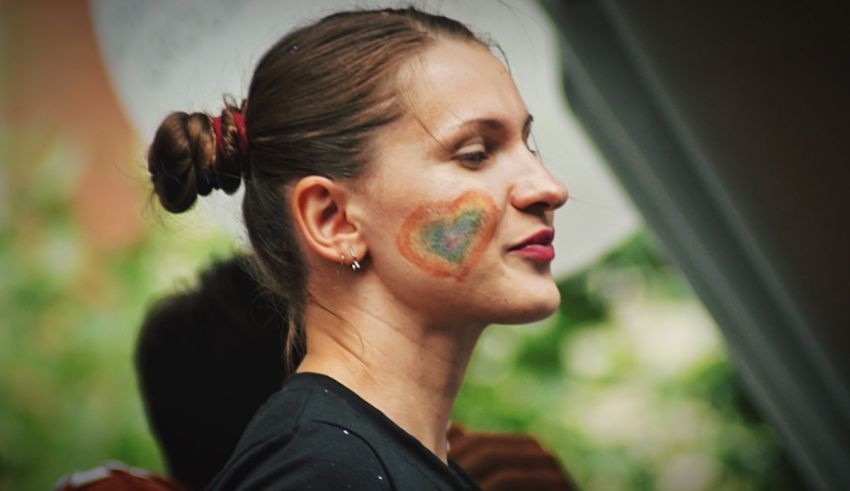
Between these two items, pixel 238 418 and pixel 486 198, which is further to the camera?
pixel 238 418

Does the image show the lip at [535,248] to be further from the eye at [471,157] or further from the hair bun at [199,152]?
the hair bun at [199,152]

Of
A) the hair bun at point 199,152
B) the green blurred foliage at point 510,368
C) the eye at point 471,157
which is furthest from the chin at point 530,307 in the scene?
the green blurred foliage at point 510,368

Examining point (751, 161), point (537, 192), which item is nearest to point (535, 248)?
point (537, 192)

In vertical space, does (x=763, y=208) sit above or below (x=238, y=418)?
above


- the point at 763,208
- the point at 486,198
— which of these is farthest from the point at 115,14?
the point at 763,208

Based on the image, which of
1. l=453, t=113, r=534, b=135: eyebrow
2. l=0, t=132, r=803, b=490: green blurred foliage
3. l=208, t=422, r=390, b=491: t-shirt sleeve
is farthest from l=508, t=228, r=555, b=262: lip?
l=0, t=132, r=803, b=490: green blurred foliage

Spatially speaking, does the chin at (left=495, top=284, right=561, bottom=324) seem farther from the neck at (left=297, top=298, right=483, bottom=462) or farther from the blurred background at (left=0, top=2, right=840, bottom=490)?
the blurred background at (left=0, top=2, right=840, bottom=490)

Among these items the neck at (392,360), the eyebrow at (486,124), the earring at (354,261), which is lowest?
the neck at (392,360)

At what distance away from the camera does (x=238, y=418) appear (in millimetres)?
1560

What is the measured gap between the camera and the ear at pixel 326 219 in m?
1.05

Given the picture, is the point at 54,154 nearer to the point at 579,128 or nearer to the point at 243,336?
the point at 243,336

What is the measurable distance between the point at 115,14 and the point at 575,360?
981 millimetres

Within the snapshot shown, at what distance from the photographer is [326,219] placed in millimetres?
1054

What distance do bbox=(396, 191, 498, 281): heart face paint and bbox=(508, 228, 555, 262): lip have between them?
0.03 meters
